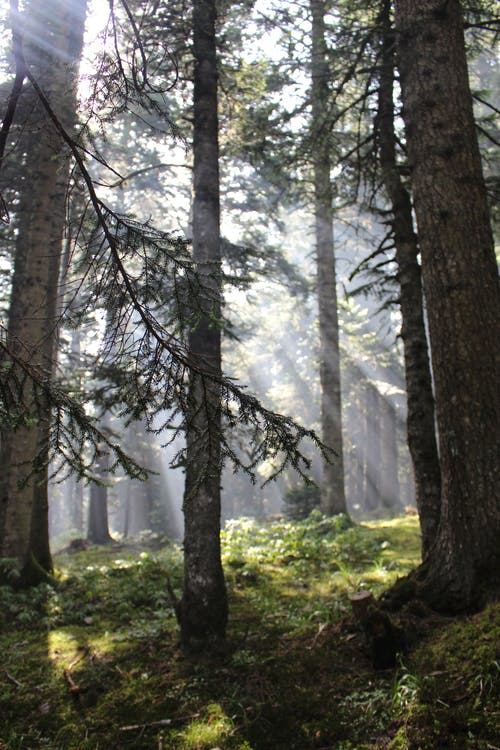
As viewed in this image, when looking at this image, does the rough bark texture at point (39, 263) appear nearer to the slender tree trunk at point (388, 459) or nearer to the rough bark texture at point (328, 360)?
the rough bark texture at point (328, 360)

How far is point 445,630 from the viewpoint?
4.21 m

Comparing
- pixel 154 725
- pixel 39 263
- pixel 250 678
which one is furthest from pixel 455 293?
pixel 39 263

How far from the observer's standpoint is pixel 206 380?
5414 millimetres

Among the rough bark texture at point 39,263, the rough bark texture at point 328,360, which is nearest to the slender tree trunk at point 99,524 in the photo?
the rough bark texture at point 328,360

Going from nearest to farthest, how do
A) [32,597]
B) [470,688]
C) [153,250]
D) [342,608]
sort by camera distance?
1. [153,250]
2. [470,688]
3. [342,608]
4. [32,597]

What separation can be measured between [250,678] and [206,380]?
2.85m

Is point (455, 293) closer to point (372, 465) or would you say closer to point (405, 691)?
point (405, 691)

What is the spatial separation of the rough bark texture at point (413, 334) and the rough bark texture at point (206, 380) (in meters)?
2.25

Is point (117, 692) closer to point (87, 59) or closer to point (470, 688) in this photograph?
point (470, 688)

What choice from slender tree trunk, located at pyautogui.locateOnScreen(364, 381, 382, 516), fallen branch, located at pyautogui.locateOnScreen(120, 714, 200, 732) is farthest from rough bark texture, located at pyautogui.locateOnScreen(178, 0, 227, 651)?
slender tree trunk, located at pyautogui.locateOnScreen(364, 381, 382, 516)

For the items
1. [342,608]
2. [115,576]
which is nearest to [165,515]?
[115,576]

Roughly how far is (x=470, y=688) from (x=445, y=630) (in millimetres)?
784

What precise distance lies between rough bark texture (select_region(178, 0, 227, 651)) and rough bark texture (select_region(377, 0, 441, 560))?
7.39 ft

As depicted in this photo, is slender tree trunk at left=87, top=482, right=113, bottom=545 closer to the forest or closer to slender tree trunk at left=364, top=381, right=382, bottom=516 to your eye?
the forest
